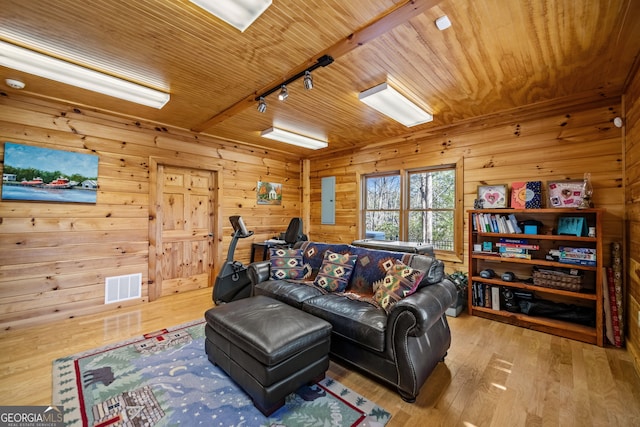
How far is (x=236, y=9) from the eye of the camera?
Result: 5.24 ft

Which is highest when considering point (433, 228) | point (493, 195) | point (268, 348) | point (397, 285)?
point (493, 195)

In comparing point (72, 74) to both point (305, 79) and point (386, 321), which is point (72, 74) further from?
point (386, 321)

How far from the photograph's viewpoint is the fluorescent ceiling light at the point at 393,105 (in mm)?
2621

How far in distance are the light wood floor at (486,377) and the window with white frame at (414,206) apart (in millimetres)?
1461

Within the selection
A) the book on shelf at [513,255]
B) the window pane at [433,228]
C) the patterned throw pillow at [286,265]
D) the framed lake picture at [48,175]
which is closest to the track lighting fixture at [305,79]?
the patterned throw pillow at [286,265]

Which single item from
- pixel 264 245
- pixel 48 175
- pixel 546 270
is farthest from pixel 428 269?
pixel 48 175

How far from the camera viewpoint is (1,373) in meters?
2.05

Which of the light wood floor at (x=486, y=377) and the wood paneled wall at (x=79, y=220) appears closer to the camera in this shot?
the light wood floor at (x=486, y=377)

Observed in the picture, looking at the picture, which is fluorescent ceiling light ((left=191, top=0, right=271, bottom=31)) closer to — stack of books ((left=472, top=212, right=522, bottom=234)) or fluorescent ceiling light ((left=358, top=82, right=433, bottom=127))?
fluorescent ceiling light ((left=358, top=82, right=433, bottom=127))

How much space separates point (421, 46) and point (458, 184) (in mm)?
2253

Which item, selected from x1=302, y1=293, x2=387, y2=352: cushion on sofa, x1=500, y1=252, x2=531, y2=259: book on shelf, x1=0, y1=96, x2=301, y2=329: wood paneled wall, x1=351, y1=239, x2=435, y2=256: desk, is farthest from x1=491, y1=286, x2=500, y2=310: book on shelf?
x1=0, y1=96, x2=301, y2=329: wood paneled wall

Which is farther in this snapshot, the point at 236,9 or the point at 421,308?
the point at 421,308

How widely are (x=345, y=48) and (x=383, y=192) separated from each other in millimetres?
3015

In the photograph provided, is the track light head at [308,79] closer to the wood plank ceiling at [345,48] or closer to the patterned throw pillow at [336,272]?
the wood plank ceiling at [345,48]
